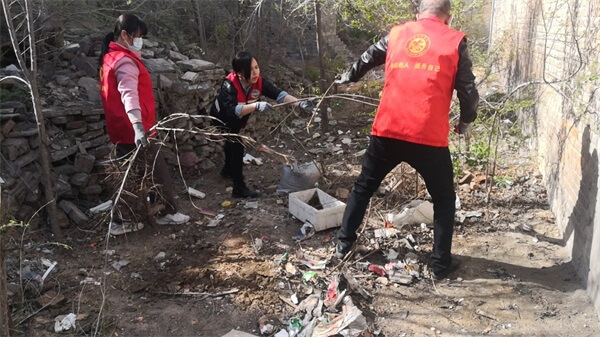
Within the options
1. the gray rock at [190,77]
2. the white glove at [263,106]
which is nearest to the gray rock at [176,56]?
the gray rock at [190,77]

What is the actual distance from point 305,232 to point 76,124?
2.39 metres

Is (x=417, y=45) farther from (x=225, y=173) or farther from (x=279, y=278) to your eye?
(x=225, y=173)

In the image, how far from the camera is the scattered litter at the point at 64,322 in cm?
286

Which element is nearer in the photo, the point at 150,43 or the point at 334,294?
the point at 334,294

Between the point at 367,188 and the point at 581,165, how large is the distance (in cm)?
161

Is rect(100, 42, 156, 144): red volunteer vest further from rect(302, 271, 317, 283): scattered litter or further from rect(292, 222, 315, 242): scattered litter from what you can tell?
rect(302, 271, 317, 283): scattered litter

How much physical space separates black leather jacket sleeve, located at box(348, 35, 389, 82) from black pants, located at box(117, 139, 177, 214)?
1.62m

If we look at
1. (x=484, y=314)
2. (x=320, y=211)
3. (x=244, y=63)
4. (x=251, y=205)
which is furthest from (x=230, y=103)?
(x=484, y=314)

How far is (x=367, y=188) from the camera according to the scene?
3422 millimetres

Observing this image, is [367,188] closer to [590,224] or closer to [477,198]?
[590,224]

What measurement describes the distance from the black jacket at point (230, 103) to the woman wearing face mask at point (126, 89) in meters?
0.78

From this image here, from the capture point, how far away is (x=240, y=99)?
181 inches

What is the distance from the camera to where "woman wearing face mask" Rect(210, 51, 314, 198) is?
4.45 metres

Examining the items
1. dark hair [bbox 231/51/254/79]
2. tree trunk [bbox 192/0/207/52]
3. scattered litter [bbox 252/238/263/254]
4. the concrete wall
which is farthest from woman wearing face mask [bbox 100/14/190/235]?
tree trunk [bbox 192/0/207/52]
